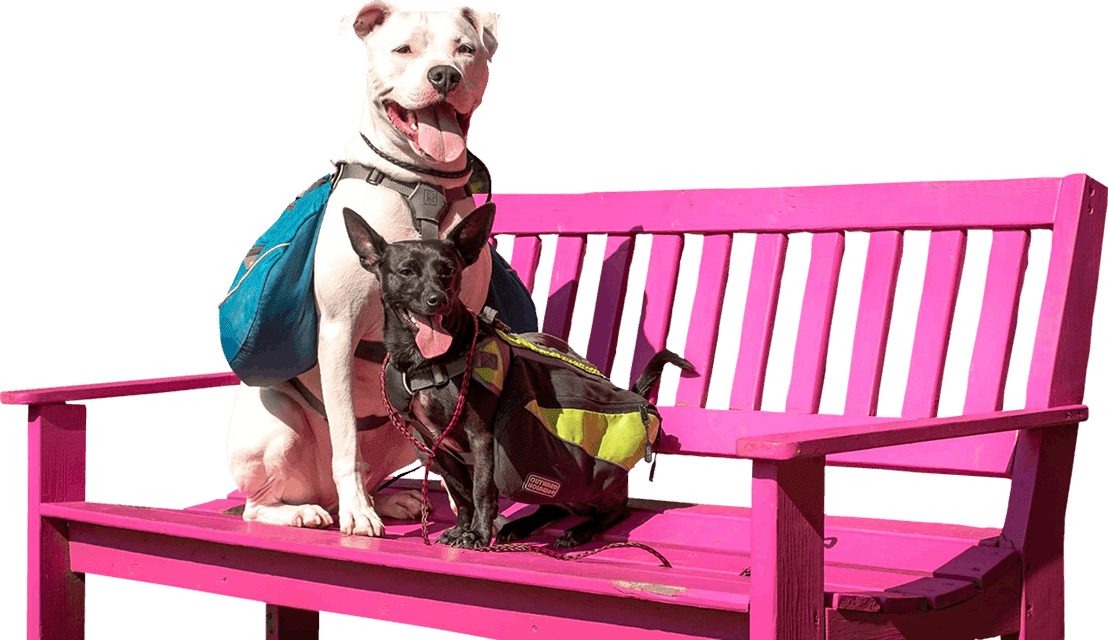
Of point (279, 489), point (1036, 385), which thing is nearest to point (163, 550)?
point (279, 489)

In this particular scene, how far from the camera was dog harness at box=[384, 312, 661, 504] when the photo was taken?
3623 millimetres

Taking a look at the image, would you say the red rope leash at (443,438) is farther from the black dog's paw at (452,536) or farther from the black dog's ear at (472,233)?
the black dog's ear at (472,233)

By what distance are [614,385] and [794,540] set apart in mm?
1067

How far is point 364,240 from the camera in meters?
3.65

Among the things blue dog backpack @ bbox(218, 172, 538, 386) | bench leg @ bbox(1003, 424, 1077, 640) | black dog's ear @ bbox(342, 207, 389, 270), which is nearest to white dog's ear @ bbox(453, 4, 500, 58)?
blue dog backpack @ bbox(218, 172, 538, 386)

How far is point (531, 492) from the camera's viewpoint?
3.68m

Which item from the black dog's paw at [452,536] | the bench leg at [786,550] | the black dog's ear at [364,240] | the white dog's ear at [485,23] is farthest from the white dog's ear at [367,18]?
the bench leg at [786,550]

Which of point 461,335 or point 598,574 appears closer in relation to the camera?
point 598,574

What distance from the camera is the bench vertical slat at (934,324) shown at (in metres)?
4.05

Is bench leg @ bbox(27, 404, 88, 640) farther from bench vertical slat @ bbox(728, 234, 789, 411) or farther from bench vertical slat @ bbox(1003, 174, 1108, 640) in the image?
bench vertical slat @ bbox(1003, 174, 1108, 640)

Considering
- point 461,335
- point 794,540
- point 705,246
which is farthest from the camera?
point 705,246

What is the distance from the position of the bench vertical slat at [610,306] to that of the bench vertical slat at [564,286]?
92mm

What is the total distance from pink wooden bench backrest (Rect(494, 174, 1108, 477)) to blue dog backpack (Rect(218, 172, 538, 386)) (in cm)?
95

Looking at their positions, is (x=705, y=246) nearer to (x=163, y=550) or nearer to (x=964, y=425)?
(x=964, y=425)
